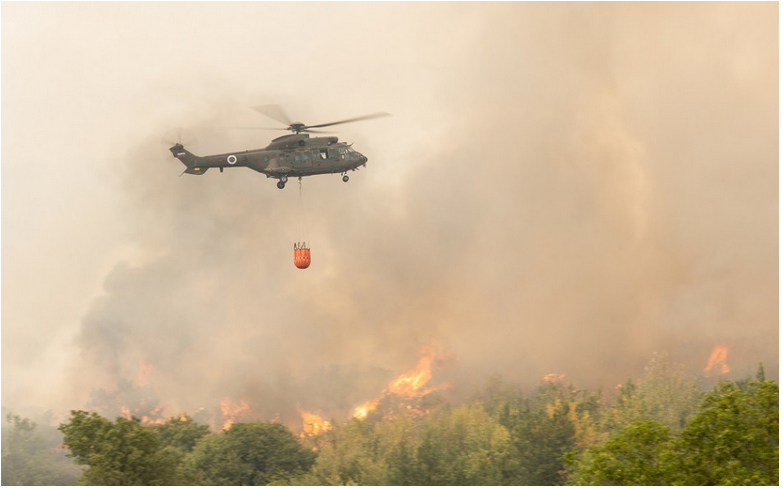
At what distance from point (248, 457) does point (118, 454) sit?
23.5 meters

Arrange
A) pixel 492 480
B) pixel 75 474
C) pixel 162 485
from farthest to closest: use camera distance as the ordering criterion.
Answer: pixel 75 474, pixel 492 480, pixel 162 485

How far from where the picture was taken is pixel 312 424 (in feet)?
375

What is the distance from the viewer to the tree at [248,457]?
73.4 m

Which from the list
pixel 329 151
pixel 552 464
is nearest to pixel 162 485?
pixel 329 151

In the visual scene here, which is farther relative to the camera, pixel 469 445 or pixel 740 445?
pixel 469 445

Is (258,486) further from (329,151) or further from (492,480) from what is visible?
(329,151)

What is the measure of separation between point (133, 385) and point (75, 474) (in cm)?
1980

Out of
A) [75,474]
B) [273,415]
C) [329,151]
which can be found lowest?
[75,474]

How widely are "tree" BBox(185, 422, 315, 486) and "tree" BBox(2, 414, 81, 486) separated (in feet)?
97.1

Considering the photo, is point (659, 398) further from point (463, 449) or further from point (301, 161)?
point (301, 161)

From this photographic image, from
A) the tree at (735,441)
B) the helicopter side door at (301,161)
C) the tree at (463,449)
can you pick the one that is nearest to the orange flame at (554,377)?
the tree at (463,449)

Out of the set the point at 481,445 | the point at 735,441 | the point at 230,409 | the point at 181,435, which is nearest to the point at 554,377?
the point at 481,445

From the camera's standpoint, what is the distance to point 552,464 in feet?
227

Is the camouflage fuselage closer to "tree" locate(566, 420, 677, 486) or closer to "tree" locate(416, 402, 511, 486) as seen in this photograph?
A: "tree" locate(416, 402, 511, 486)
